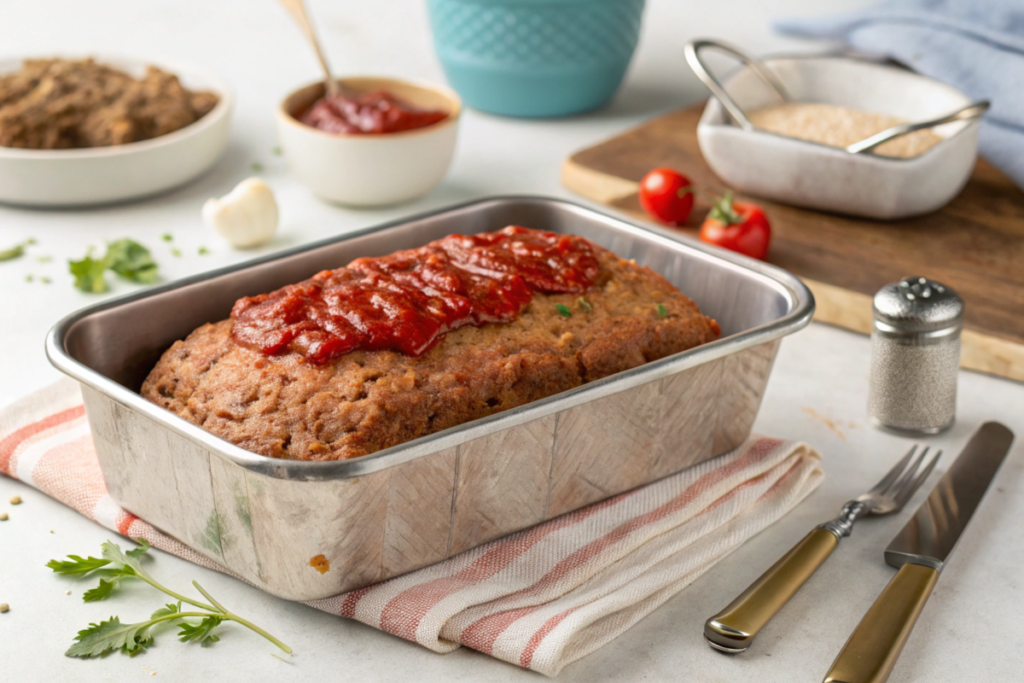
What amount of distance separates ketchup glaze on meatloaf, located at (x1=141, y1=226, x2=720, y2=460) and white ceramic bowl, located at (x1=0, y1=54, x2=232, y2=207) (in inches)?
65.8

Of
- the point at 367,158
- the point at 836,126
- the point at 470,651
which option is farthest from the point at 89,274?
the point at 836,126

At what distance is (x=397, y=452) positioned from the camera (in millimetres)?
1843

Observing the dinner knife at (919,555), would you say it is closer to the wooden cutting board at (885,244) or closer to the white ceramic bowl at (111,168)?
the wooden cutting board at (885,244)

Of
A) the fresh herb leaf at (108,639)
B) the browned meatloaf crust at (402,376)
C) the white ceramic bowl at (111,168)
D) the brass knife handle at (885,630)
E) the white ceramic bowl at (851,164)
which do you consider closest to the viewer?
the brass knife handle at (885,630)

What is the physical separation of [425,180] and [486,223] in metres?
1.05

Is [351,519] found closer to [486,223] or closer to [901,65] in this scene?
[486,223]

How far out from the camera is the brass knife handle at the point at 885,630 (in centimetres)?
184

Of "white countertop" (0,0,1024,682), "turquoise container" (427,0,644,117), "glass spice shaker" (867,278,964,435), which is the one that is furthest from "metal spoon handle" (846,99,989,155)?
"turquoise container" (427,0,644,117)

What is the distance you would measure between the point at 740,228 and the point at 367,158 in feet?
4.28

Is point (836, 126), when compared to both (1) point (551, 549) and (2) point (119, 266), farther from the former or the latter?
(2) point (119, 266)

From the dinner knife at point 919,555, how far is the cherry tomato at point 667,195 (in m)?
1.39

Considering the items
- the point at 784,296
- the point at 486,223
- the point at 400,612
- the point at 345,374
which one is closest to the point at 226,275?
the point at 345,374

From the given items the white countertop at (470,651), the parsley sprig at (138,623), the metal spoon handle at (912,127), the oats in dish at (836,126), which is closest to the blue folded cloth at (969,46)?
the oats in dish at (836,126)

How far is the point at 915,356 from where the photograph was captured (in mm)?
2635
